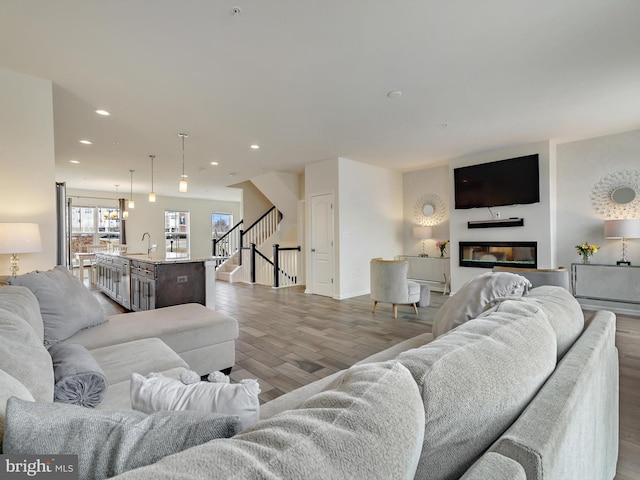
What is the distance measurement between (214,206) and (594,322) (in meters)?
12.6

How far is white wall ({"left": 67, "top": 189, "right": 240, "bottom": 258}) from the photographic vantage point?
1015 centimetres

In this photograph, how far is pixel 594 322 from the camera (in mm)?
1343

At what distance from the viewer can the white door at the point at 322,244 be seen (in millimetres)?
6105

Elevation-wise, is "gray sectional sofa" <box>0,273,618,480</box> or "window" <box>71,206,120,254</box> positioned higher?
"window" <box>71,206,120,254</box>

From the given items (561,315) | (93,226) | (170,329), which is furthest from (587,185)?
(93,226)

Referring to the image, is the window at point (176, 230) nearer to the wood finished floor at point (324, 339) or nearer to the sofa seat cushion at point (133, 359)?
the wood finished floor at point (324, 339)

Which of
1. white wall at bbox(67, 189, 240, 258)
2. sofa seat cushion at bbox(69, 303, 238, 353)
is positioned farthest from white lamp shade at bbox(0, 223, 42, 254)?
white wall at bbox(67, 189, 240, 258)

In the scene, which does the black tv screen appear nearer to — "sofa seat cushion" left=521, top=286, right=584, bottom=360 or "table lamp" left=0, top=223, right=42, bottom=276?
"sofa seat cushion" left=521, top=286, right=584, bottom=360

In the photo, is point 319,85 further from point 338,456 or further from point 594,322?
point 338,456

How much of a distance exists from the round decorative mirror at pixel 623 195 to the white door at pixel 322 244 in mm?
4516

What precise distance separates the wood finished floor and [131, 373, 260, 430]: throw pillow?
58.9 inches

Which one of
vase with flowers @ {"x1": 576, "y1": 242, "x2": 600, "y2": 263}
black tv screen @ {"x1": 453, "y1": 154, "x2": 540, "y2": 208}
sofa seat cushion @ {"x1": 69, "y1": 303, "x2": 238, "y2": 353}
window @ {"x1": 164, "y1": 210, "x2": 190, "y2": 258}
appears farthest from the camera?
window @ {"x1": 164, "y1": 210, "x2": 190, "y2": 258}

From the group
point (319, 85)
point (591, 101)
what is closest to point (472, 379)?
point (319, 85)

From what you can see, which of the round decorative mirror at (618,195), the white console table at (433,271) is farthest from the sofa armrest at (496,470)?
the white console table at (433,271)
